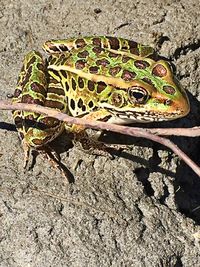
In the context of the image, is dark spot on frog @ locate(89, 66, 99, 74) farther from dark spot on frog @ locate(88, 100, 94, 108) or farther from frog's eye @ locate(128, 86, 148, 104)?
frog's eye @ locate(128, 86, 148, 104)

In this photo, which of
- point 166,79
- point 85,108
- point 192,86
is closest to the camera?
point 166,79

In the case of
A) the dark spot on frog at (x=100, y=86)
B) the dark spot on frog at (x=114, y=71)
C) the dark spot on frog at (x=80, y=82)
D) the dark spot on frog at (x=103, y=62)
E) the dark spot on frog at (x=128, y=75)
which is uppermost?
the dark spot on frog at (x=128, y=75)

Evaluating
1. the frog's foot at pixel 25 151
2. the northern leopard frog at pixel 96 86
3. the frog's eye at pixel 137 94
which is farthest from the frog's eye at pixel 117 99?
the frog's foot at pixel 25 151

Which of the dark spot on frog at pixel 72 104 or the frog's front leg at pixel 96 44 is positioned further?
the frog's front leg at pixel 96 44

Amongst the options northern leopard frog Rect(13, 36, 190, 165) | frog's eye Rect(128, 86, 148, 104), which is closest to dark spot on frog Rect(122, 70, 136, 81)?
northern leopard frog Rect(13, 36, 190, 165)

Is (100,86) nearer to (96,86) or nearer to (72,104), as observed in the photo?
(96,86)

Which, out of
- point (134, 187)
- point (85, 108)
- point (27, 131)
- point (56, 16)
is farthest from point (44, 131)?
point (56, 16)

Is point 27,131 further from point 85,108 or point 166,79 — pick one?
point 166,79

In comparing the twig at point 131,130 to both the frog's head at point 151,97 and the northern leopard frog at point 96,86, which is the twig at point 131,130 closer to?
the northern leopard frog at point 96,86
